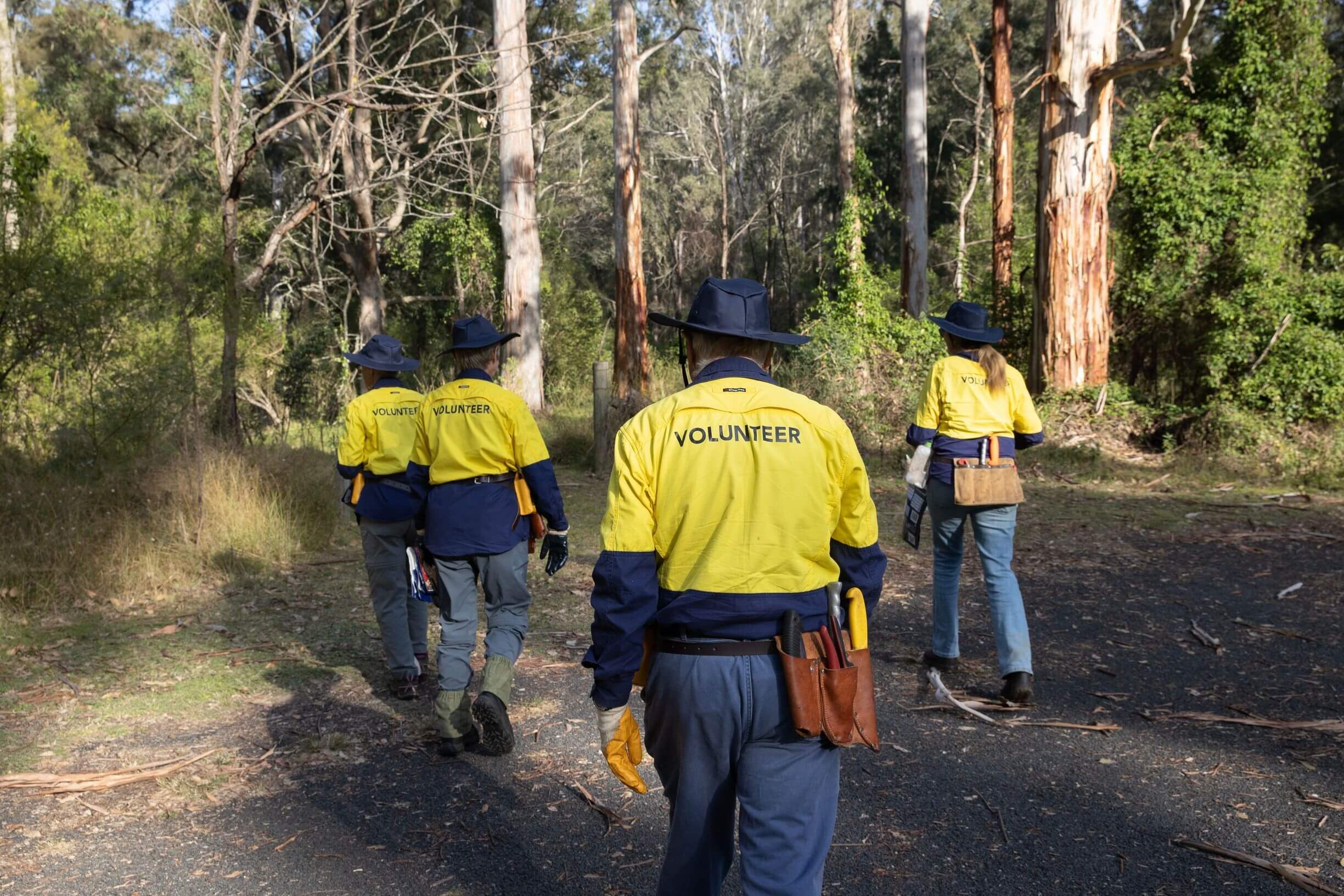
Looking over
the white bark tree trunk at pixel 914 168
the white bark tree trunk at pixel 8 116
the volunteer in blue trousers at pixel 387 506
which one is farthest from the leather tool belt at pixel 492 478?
the white bark tree trunk at pixel 914 168

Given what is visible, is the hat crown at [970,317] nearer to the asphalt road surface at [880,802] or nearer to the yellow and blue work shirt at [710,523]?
the asphalt road surface at [880,802]

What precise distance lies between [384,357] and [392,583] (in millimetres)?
1309

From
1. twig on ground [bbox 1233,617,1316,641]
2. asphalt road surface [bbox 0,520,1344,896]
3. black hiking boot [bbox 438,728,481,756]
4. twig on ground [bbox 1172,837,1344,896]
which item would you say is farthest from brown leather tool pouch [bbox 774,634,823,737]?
twig on ground [bbox 1233,617,1316,641]

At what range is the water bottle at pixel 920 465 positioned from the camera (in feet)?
18.7

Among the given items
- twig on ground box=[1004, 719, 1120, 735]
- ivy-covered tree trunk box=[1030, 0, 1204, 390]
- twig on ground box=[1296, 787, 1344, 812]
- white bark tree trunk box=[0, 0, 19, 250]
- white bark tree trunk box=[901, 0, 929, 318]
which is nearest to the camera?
twig on ground box=[1296, 787, 1344, 812]

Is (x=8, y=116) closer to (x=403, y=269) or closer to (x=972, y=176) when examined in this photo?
(x=403, y=269)

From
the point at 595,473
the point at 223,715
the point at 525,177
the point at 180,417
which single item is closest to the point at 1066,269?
the point at 595,473

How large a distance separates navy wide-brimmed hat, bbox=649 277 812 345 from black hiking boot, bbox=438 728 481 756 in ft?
9.94

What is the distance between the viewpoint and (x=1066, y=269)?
14.6m

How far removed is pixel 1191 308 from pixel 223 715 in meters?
13.3

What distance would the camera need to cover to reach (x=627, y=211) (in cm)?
1903

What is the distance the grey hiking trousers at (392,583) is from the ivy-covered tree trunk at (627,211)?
12640 millimetres

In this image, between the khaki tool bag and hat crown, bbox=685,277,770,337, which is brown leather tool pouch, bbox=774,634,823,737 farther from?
hat crown, bbox=685,277,770,337

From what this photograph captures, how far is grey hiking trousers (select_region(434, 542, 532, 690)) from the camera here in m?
5.08
